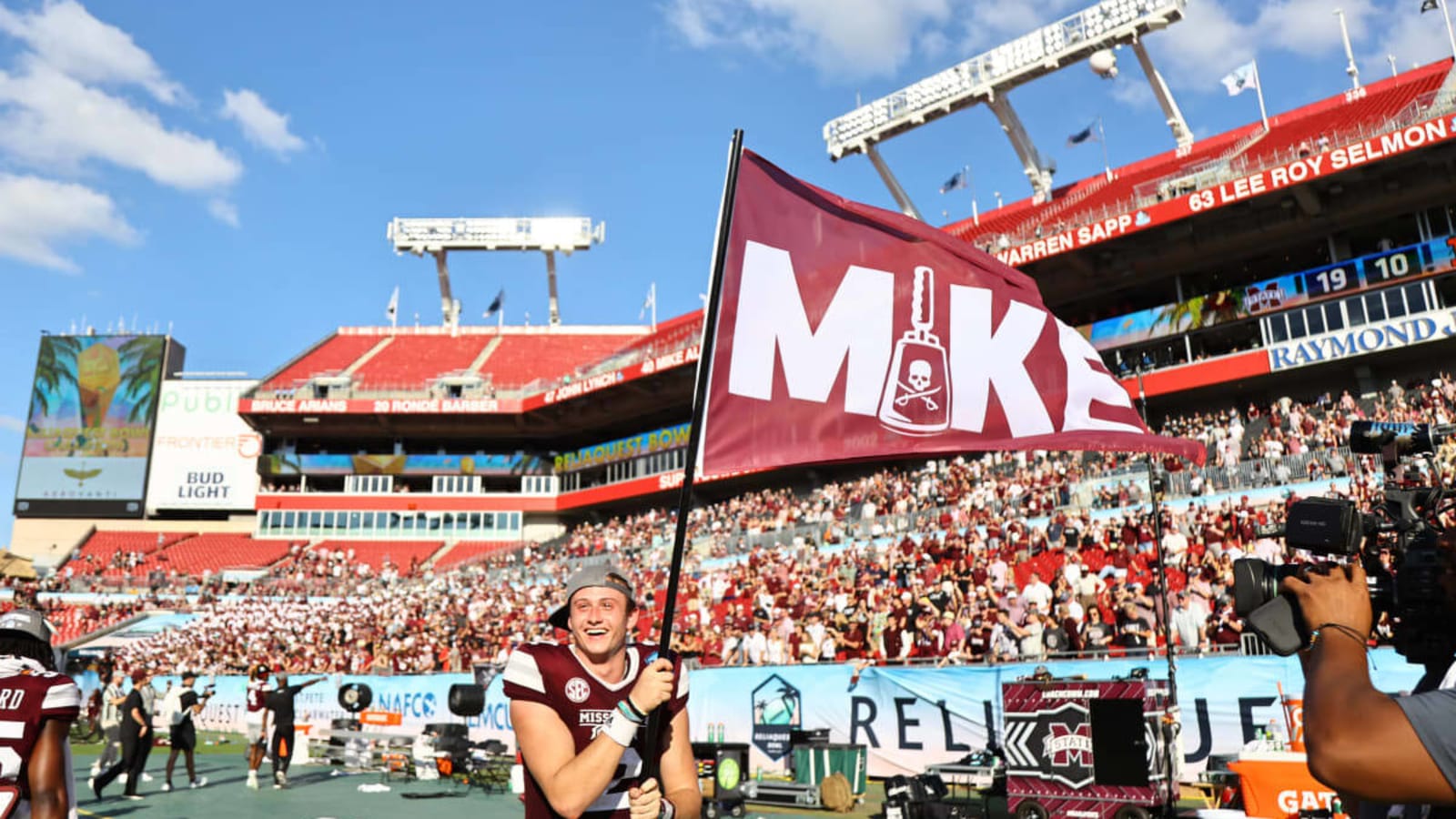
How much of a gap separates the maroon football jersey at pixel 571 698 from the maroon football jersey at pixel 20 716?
7.58 ft

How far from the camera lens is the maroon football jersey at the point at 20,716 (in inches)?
152

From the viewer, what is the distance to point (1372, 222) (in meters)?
29.9

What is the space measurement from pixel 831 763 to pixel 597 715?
974 cm

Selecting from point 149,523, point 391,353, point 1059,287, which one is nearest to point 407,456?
point 391,353

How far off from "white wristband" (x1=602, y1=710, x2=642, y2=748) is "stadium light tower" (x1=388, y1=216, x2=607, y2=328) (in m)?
63.6

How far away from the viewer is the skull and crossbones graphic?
5.41 m

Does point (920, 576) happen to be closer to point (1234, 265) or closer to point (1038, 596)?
point (1038, 596)

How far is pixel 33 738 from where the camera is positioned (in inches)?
154

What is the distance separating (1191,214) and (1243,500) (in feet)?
50.7

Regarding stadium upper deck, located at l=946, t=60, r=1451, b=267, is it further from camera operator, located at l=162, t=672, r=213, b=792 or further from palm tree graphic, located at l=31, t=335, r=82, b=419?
palm tree graphic, located at l=31, t=335, r=82, b=419

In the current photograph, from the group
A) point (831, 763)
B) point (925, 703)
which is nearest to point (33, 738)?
point (831, 763)

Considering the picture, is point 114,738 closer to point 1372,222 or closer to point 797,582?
point 797,582

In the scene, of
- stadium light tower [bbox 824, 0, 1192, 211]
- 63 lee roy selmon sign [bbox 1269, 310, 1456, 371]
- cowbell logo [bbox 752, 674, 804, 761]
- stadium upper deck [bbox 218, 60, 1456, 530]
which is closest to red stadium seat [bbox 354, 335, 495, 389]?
stadium upper deck [bbox 218, 60, 1456, 530]

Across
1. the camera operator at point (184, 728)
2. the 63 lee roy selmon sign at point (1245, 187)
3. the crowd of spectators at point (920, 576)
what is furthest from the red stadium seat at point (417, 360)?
the camera operator at point (184, 728)
